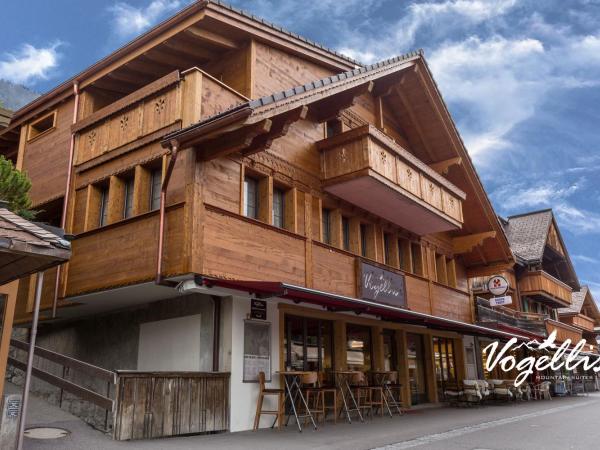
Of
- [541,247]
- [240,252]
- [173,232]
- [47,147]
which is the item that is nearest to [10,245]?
[173,232]

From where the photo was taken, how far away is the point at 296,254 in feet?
42.0

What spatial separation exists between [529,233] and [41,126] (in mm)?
26491

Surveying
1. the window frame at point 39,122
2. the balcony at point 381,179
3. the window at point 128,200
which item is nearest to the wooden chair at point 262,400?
the window at point 128,200

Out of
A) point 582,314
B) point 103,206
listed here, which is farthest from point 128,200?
point 582,314

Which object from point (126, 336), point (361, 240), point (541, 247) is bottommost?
point (126, 336)

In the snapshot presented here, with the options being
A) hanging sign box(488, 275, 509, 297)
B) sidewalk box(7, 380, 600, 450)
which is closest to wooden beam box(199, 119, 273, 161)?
sidewalk box(7, 380, 600, 450)

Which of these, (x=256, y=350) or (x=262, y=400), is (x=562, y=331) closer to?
(x=256, y=350)

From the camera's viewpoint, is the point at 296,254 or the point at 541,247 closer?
the point at 296,254

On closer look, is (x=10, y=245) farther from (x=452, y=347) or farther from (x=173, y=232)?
(x=452, y=347)

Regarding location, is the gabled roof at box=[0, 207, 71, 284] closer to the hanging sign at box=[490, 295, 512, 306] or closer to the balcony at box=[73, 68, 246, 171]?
the balcony at box=[73, 68, 246, 171]

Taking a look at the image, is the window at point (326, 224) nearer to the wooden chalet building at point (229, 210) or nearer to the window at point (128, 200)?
the wooden chalet building at point (229, 210)

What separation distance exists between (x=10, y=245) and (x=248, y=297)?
274 inches

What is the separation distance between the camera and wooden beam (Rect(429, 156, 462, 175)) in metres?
19.6

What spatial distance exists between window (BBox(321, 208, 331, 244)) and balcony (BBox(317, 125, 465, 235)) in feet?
1.83
